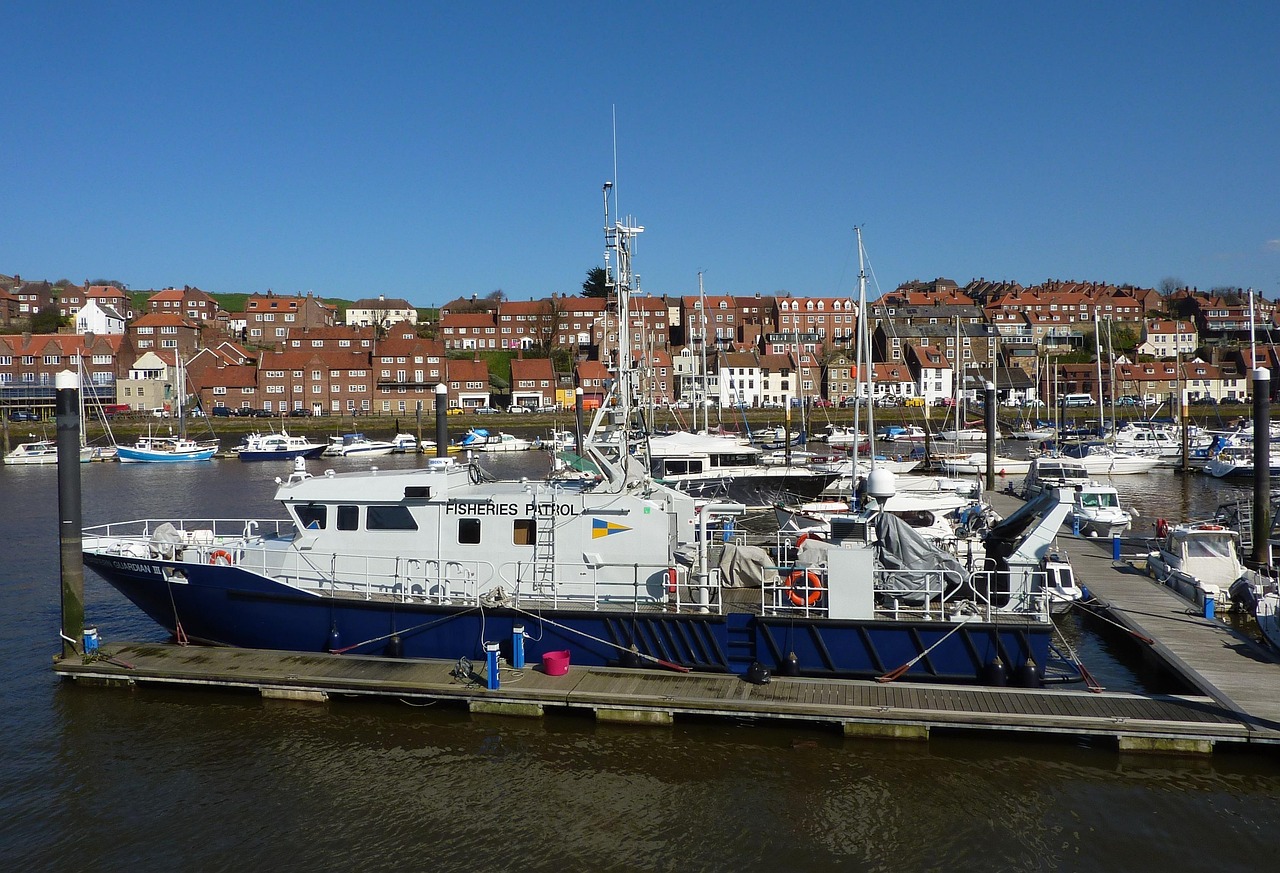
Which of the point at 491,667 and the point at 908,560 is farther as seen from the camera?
the point at 908,560

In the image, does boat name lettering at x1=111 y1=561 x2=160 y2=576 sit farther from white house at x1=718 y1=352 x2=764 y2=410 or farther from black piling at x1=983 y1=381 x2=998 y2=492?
white house at x1=718 y1=352 x2=764 y2=410

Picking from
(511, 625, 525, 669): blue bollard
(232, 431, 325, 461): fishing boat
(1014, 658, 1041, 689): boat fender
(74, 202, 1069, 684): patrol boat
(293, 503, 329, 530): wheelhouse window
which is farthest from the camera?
(232, 431, 325, 461): fishing boat

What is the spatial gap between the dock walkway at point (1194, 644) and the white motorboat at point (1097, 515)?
24.6 feet

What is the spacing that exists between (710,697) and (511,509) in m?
4.80

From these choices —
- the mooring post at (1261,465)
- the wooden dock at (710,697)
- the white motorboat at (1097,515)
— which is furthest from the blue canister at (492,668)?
the white motorboat at (1097,515)

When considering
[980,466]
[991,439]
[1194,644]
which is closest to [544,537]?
[1194,644]

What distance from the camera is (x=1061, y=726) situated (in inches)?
472

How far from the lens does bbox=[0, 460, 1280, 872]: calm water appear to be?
410 inches

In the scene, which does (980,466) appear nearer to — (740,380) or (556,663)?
(556,663)

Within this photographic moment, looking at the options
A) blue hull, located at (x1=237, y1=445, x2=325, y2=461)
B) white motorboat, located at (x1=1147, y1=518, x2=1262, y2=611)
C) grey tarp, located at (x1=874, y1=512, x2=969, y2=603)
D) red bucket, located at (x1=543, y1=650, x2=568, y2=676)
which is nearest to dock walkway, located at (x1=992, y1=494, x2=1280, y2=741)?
white motorboat, located at (x1=1147, y1=518, x2=1262, y2=611)

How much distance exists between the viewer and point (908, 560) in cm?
1436

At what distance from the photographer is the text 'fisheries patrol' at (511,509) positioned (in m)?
15.2

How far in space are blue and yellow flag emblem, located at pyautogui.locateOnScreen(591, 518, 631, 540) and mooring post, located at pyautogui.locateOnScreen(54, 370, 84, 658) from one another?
8.61 metres

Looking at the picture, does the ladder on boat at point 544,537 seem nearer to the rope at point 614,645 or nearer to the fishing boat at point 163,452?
the rope at point 614,645
